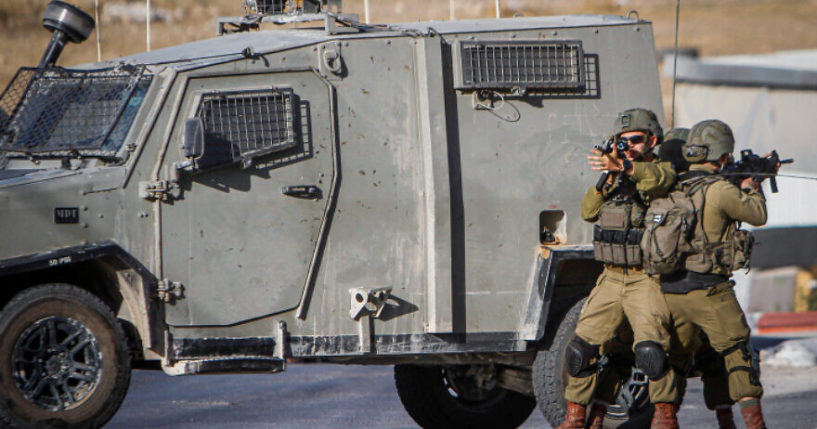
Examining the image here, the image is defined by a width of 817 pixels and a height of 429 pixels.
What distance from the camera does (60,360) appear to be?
613 centimetres

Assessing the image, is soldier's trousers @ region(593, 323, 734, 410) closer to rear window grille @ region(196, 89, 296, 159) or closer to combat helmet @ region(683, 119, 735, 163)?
combat helmet @ region(683, 119, 735, 163)

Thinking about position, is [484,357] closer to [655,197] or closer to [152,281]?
[655,197]

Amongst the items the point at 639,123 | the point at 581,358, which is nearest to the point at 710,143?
the point at 639,123

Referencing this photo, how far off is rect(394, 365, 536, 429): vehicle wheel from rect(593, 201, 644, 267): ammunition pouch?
67.6 inches

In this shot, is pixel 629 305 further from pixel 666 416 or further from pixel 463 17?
pixel 463 17

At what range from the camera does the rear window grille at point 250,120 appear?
6.63 meters

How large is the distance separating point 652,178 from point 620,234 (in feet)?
1.14

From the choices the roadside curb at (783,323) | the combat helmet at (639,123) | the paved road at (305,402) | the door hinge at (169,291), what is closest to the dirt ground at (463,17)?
the roadside curb at (783,323)

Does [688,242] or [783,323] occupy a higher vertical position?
[688,242]

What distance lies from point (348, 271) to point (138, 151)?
1325 mm

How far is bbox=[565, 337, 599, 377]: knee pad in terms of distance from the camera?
6859 mm

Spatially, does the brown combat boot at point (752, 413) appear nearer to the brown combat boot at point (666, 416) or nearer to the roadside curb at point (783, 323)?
the brown combat boot at point (666, 416)

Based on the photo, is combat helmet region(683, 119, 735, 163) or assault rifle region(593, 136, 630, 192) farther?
combat helmet region(683, 119, 735, 163)

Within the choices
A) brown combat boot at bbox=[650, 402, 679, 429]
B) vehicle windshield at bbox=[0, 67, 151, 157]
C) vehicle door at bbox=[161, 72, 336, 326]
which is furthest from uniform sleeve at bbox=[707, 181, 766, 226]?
vehicle windshield at bbox=[0, 67, 151, 157]
